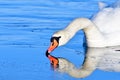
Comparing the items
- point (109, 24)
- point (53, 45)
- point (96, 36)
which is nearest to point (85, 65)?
point (53, 45)

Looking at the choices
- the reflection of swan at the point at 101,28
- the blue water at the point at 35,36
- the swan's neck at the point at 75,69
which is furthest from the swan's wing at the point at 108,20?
the swan's neck at the point at 75,69

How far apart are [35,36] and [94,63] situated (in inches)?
93.1

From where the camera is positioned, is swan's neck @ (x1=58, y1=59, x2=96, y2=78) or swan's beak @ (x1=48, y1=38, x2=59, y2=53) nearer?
swan's neck @ (x1=58, y1=59, x2=96, y2=78)

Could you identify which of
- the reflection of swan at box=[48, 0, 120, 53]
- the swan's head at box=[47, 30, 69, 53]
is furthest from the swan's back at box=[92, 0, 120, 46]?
the swan's head at box=[47, 30, 69, 53]

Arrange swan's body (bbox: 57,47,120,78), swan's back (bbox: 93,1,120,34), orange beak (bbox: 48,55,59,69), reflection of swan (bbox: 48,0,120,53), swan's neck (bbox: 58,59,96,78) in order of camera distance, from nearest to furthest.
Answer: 1. swan's neck (bbox: 58,59,96,78)
2. swan's body (bbox: 57,47,120,78)
3. orange beak (bbox: 48,55,59,69)
4. reflection of swan (bbox: 48,0,120,53)
5. swan's back (bbox: 93,1,120,34)

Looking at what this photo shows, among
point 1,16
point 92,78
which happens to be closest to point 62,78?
point 92,78

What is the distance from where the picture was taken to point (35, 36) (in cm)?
1251

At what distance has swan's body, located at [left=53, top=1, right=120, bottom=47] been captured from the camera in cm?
1190

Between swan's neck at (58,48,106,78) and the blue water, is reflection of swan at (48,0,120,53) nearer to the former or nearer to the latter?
the blue water

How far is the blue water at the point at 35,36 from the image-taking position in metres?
9.70

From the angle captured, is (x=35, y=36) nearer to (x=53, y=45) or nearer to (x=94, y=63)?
(x=53, y=45)

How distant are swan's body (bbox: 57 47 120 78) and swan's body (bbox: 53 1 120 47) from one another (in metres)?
0.48

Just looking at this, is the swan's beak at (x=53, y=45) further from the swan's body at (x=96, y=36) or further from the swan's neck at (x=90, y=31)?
the swan's neck at (x=90, y=31)

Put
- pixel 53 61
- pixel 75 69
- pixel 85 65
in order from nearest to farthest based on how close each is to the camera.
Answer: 1. pixel 75 69
2. pixel 85 65
3. pixel 53 61
